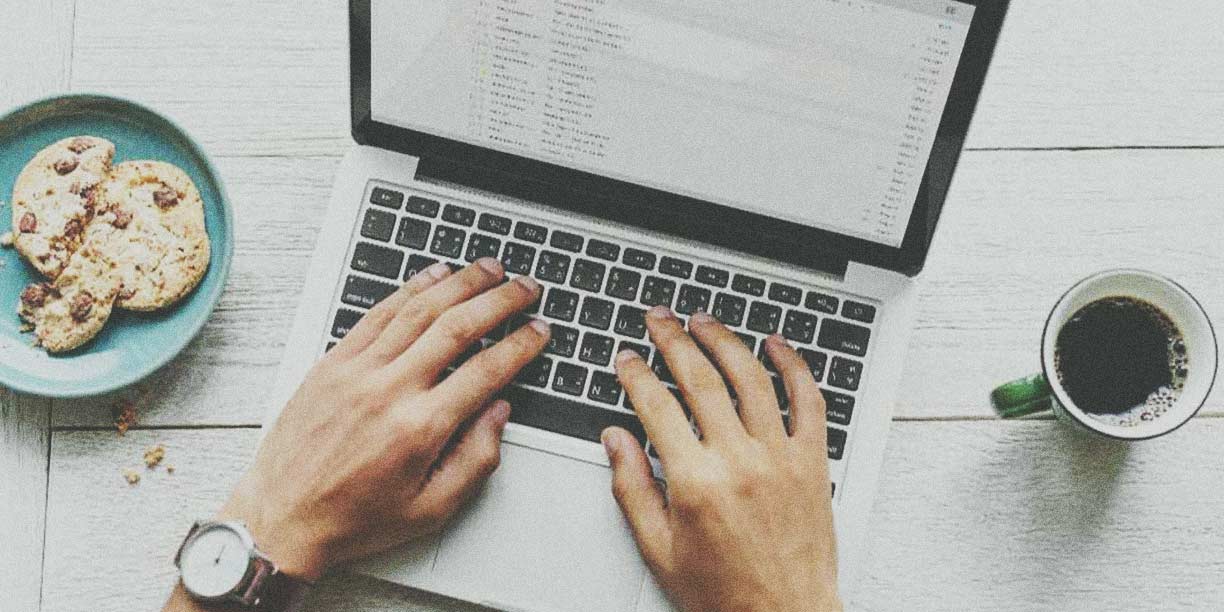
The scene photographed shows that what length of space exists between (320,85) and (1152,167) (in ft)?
2.03

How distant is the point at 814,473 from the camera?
2.31ft

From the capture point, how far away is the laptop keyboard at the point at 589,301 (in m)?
0.74

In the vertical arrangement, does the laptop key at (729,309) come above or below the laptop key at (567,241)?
below

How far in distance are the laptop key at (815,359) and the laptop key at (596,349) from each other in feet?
0.42

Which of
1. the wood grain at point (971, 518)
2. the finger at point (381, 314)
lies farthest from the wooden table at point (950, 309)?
the finger at point (381, 314)

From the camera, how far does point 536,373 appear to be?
29.2 inches

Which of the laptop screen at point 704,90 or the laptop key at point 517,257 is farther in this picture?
the laptop key at point 517,257

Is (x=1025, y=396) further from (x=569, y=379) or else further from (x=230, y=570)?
(x=230, y=570)

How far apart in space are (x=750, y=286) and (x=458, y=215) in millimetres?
203

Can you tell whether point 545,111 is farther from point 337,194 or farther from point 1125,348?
point 1125,348

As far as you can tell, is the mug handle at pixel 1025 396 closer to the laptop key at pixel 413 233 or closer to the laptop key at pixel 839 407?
the laptop key at pixel 839 407

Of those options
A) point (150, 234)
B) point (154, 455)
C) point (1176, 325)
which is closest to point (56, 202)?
point (150, 234)

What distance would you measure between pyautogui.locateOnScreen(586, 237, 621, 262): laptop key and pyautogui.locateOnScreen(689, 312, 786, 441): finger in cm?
8

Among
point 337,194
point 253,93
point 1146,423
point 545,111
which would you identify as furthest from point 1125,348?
point 253,93
